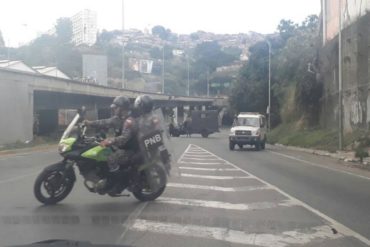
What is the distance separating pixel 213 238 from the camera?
8.59m

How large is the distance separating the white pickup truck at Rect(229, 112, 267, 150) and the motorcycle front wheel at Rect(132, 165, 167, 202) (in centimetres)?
2485

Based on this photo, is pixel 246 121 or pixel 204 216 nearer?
pixel 204 216

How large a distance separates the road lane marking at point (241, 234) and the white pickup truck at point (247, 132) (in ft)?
88.7

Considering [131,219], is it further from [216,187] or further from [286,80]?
[286,80]

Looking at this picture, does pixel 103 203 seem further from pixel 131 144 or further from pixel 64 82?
pixel 64 82

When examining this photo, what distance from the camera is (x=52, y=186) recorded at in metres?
11.4

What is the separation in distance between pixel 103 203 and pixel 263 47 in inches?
2926

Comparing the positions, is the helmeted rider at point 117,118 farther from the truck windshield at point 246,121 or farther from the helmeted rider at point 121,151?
the truck windshield at point 246,121

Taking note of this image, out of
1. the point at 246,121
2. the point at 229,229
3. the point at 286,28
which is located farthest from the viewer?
the point at 286,28

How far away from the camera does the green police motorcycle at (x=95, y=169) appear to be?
11.2 m

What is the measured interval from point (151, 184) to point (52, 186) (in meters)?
1.84

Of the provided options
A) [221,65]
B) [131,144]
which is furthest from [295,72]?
[221,65]

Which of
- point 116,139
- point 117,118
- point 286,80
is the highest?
point 286,80

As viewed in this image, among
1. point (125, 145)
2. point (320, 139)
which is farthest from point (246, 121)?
→ point (125, 145)
